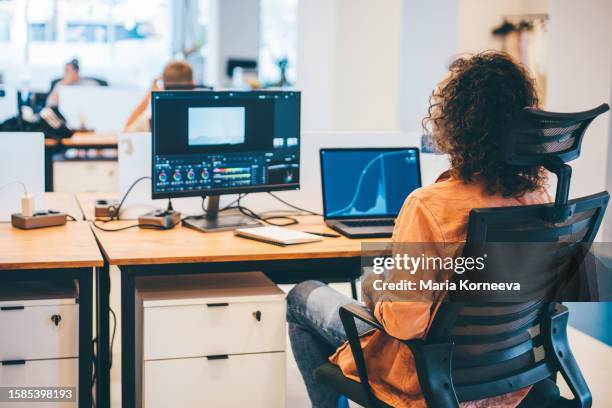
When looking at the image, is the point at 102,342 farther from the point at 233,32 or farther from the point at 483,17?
the point at 233,32

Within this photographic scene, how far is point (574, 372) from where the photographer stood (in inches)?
85.0

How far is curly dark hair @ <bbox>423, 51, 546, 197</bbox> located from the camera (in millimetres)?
1913

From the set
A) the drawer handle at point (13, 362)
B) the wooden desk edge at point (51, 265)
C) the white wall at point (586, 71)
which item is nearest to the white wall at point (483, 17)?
the white wall at point (586, 71)

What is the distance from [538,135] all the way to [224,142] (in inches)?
56.2

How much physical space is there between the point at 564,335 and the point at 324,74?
355cm

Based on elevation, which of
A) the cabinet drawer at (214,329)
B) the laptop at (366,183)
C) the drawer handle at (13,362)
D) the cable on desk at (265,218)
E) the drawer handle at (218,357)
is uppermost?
Answer: the laptop at (366,183)

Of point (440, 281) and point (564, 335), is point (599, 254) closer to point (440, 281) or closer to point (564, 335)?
point (564, 335)

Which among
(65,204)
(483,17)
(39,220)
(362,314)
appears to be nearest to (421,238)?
(362,314)

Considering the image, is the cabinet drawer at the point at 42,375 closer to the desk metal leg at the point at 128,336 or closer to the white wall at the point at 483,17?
the desk metal leg at the point at 128,336

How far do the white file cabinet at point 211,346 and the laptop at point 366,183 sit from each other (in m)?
0.56

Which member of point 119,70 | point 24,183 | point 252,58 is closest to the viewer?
point 24,183

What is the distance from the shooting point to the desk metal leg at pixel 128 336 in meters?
2.50

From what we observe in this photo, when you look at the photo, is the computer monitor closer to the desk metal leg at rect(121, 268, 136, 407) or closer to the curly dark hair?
the desk metal leg at rect(121, 268, 136, 407)

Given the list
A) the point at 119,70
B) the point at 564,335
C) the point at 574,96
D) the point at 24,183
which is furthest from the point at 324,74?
the point at 119,70
